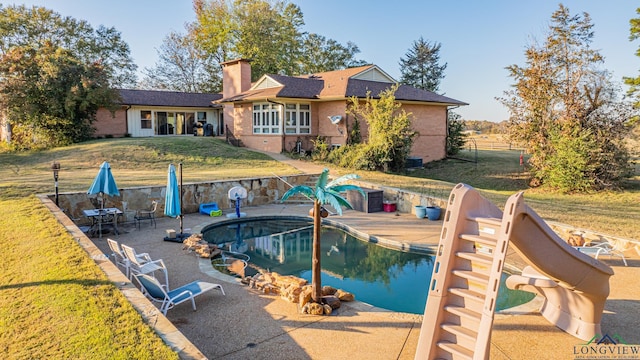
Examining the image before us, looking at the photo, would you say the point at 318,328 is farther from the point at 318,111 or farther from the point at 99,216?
the point at 318,111

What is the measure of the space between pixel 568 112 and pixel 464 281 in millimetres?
18640

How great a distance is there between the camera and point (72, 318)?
510 centimetres

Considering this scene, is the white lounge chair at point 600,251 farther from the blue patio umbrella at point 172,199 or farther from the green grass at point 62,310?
the blue patio umbrella at point 172,199

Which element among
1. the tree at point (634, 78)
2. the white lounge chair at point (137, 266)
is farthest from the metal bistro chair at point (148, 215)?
the tree at point (634, 78)

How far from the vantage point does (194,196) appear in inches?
567

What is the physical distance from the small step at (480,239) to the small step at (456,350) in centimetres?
105

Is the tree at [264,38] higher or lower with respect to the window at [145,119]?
higher

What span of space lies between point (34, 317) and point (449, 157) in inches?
1038

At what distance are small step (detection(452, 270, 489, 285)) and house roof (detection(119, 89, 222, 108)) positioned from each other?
29.5 meters

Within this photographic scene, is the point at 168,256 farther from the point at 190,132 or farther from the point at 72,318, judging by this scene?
the point at 190,132

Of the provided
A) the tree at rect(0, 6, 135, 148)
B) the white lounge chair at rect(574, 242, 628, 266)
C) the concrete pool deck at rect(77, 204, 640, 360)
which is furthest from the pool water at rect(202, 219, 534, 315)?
the tree at rect(0, 6, 135, 148)

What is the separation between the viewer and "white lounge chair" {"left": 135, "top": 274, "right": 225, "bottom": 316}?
638 cm

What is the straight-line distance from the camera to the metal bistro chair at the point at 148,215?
41.3 feet

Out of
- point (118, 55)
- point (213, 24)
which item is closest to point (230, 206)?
point (118, 55)
